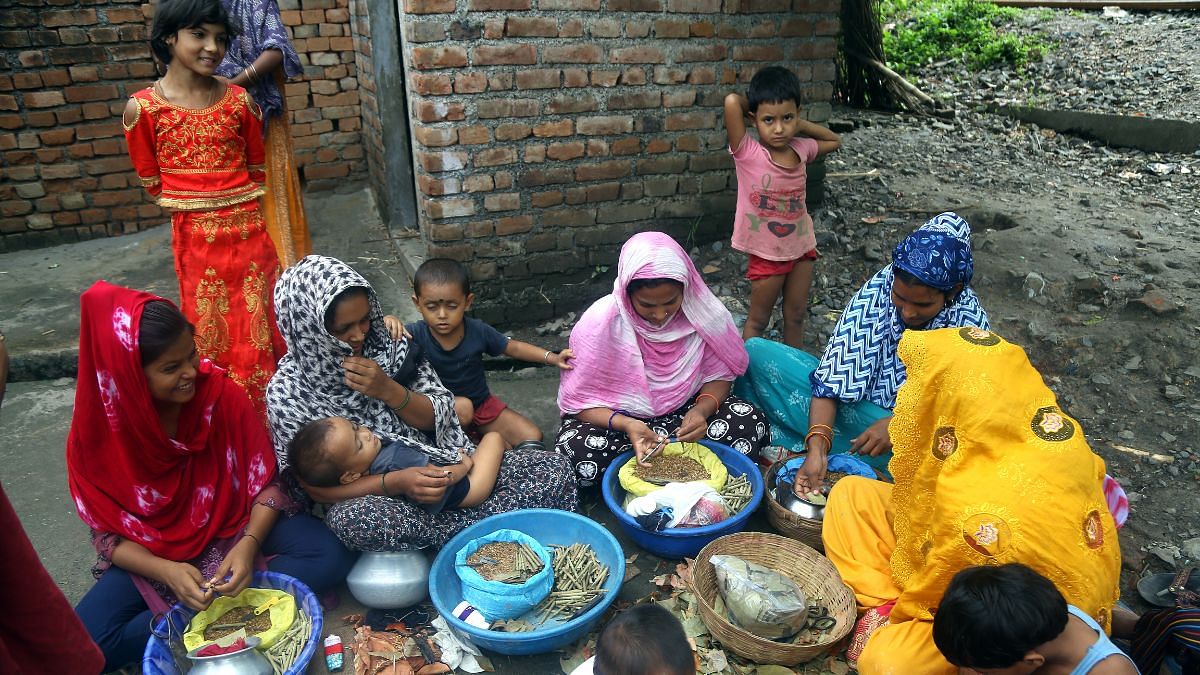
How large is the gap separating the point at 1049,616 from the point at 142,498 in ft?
8.68

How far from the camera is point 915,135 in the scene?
317 inches

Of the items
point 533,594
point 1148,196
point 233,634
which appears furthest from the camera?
point 1148,196

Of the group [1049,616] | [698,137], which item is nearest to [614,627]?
[1049,616]

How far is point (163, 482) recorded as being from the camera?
2.49m

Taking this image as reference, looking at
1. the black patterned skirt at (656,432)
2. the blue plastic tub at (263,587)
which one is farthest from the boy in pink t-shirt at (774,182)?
the blue plastic tub at (263,587)

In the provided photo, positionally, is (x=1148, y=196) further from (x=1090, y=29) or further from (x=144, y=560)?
(x=144, y=560)

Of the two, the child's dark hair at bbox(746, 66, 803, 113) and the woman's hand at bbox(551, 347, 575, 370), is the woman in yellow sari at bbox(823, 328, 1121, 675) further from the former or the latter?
the child's dark hair at bbox(746, 66, 803, 113)

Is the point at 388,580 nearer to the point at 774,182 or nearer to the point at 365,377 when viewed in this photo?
the point at 365,377

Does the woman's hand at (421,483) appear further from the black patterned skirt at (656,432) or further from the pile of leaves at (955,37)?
the pile of leaves at (955,37)

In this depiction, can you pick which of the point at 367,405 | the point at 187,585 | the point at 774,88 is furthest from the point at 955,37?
the point at 187,585

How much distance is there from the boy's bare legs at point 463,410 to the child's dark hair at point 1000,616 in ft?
7.02

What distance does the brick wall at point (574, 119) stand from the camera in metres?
4.08

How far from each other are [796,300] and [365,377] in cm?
255

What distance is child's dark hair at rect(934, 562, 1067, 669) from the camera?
5.85 ft
